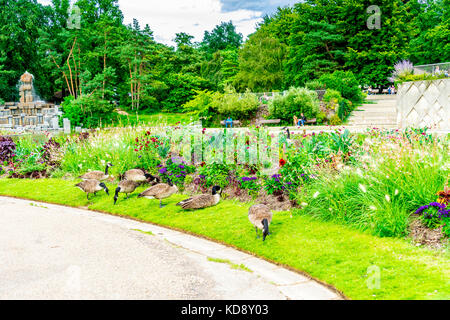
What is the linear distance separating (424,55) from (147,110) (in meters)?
35.0

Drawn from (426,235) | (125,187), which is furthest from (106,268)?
(426,235)

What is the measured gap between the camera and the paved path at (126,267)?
5121 mm

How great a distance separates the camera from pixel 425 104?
1574 centimetres

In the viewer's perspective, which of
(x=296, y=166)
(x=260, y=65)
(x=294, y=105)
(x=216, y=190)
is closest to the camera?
(x=296, y=166)

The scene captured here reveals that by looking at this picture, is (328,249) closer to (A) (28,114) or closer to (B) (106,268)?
(B) (106,268)

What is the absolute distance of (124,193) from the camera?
1092cm

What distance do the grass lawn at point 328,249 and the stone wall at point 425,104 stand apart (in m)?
10.0

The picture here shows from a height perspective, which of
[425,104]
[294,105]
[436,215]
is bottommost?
[436,215]

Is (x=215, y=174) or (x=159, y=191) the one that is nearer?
(x=159, y=191)

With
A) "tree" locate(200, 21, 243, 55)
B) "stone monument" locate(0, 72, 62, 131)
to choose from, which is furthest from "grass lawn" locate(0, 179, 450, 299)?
"tree" locate(200, 21, 243, 55)

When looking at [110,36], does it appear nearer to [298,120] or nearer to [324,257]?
[298,120]

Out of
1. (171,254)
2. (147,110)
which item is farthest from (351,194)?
(147,110)

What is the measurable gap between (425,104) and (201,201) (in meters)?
11.6

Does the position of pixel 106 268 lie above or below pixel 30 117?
below
